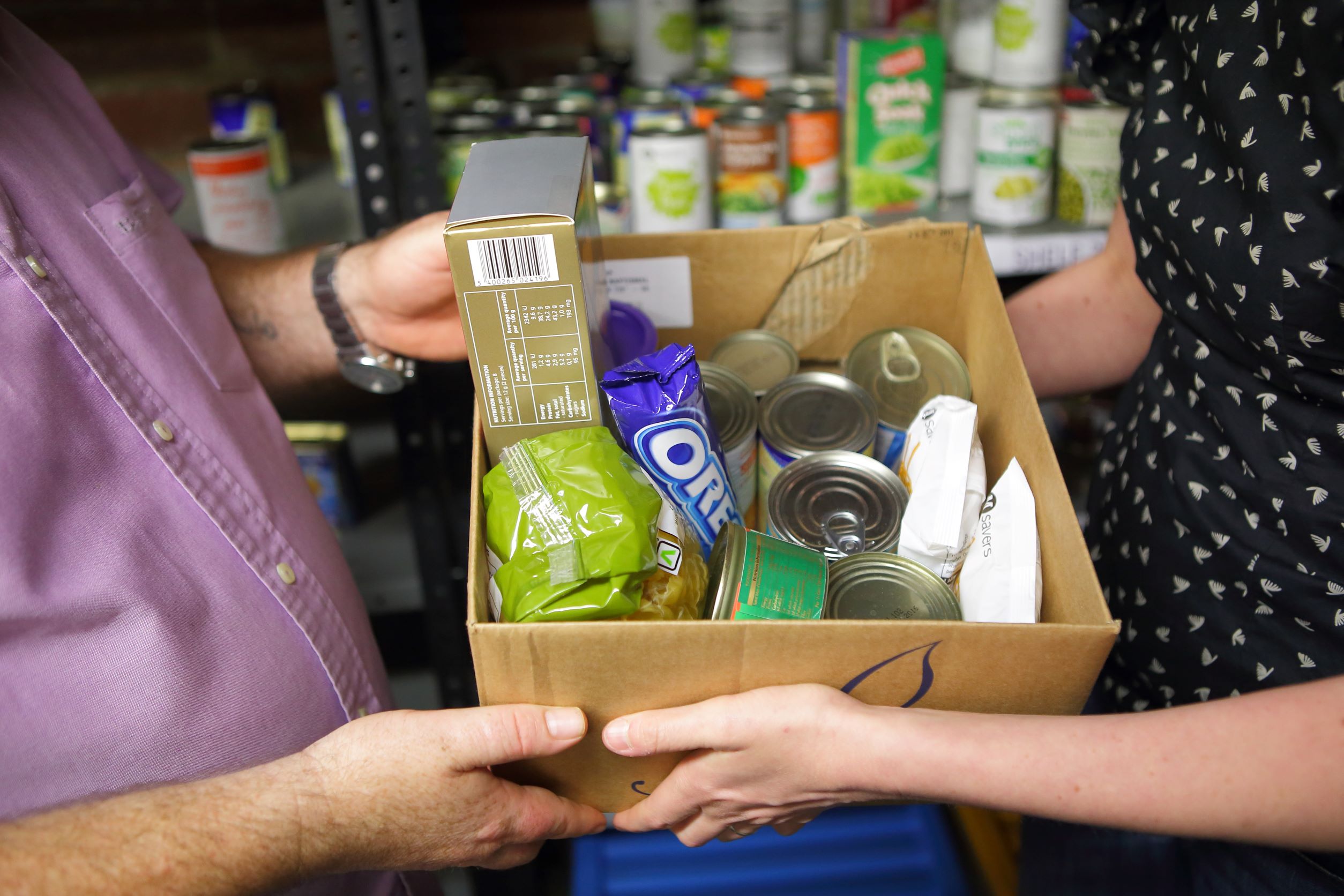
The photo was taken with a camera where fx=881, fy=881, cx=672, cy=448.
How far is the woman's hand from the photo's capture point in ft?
2.14

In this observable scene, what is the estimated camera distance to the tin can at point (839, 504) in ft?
2.83

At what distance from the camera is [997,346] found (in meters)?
0.90

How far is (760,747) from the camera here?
2.18ft

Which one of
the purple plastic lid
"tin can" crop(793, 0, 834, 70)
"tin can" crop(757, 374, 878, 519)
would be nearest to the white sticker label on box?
the purple plastic lid

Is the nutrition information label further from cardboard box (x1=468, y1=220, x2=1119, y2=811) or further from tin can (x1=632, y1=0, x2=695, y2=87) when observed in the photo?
tin can (x1=632, y1=0, x2=695, y2=87)

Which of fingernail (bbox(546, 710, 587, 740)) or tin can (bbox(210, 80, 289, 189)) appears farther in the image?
tin can (bbox(210, 80, 289, 189))

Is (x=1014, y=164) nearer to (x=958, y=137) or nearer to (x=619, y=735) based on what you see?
(x=958, y=137)

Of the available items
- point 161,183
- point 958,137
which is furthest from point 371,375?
point 958,137

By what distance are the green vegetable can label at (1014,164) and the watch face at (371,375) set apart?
2.95 feet

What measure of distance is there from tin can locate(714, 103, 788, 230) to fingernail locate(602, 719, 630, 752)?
82cm

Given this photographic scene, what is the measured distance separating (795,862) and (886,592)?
95cm

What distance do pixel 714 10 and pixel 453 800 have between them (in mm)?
1594

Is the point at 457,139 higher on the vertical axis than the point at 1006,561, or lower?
higher

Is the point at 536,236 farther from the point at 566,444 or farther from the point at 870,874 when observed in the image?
the point at 870,874
